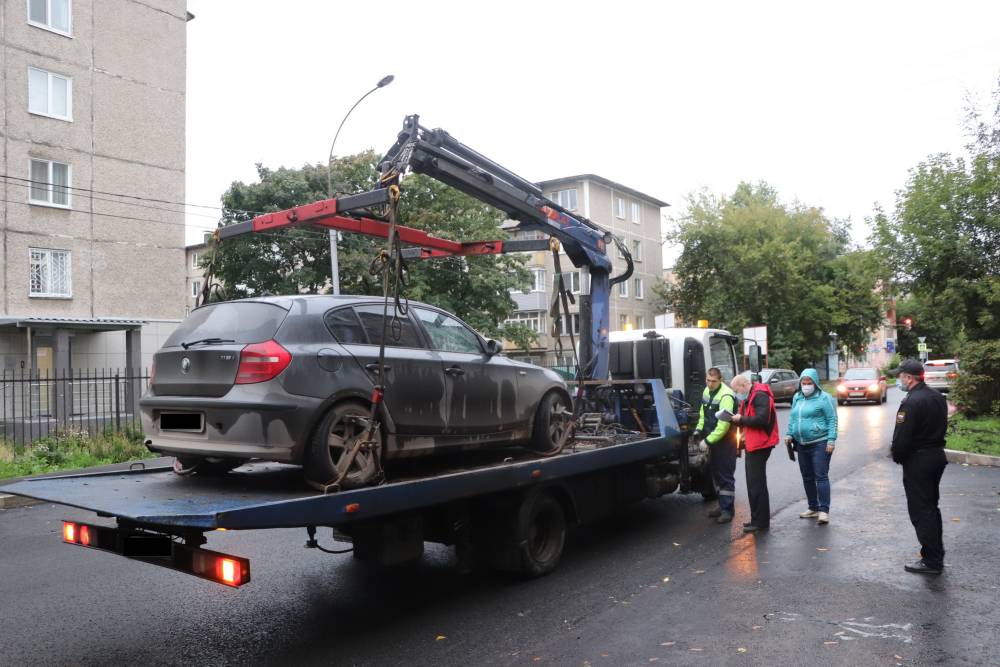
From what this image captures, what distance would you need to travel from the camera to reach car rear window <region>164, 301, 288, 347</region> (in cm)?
507

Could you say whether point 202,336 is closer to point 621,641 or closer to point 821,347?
point 621,641

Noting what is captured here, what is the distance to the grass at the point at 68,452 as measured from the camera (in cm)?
1249

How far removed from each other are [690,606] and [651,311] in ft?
154

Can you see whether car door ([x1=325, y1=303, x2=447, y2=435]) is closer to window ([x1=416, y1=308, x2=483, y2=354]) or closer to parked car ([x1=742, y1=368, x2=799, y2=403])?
window ([x1=416, y1=308, x2=483, y2=354])

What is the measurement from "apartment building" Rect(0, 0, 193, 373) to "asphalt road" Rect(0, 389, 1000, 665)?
1583 cm

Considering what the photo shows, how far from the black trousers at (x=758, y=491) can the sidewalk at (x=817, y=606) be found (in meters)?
0.20

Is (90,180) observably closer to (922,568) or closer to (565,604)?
(565,604)

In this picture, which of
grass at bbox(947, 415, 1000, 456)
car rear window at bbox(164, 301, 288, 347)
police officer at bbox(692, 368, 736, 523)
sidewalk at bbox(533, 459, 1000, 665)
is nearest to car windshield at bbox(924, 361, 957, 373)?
grass at bbox(947, 415, 1000, 456)

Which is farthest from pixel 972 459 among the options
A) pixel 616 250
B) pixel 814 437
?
pixel 616 250

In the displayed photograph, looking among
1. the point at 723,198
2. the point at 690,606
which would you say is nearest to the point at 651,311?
the point at 723,198

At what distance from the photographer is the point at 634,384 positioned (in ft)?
29.5

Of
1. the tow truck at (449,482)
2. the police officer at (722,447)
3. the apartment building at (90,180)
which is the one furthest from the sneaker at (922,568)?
the apartment building at (90,180)

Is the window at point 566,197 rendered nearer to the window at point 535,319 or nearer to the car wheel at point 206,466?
the window at point 535,319

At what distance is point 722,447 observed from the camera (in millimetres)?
8695
